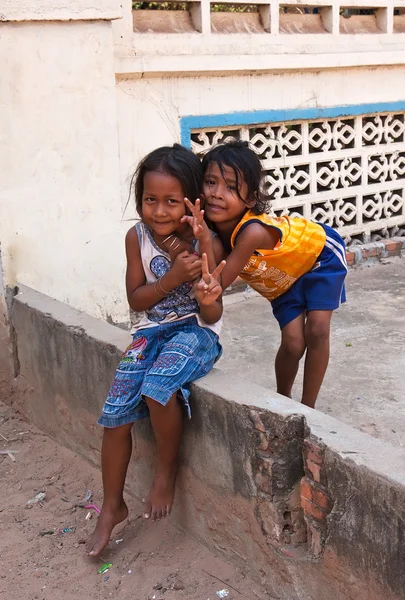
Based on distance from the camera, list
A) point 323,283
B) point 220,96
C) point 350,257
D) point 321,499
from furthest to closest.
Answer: point 350,257
point 220,96
point 323,283
point 321,499

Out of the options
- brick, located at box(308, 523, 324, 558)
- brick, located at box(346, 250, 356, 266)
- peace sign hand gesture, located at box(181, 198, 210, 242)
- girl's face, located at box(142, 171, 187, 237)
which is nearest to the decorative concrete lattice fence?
brick, located at box(346, 250, 356, 266)

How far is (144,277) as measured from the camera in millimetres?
3066

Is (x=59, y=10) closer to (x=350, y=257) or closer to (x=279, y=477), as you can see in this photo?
(x=279, y=477)

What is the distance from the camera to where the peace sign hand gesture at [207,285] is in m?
2.80

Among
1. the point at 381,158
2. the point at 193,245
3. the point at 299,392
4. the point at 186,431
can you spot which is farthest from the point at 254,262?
the point at 381,158

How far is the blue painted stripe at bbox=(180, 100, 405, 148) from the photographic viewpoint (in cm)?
525

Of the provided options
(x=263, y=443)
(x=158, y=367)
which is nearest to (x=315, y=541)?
(x=263, y=443)

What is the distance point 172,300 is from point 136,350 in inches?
9.5

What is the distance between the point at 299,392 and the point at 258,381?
0.28m

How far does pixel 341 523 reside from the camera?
2320 mm

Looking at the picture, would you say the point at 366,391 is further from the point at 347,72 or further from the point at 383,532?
the point at 347,72

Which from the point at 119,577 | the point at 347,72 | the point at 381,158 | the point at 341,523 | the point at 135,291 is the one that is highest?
the point at 347,72

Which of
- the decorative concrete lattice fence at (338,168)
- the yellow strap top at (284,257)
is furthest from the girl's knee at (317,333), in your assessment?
the decorative concrete lattice fence at (338,168)

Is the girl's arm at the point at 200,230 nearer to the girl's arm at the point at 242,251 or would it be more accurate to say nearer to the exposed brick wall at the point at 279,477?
the girl's arm at the point at 242,251
